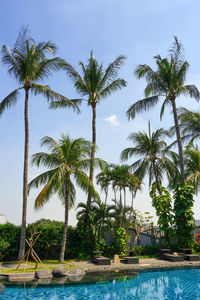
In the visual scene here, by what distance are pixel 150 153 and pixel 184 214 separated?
4.48 meters

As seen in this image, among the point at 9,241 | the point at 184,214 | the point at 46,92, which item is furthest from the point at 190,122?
the point at 9,241

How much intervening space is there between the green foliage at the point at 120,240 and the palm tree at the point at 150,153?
395 cm

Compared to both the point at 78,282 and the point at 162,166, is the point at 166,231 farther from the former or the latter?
the point at 78,282

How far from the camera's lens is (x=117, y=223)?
14.9m

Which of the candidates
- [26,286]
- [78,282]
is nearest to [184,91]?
[78,282]

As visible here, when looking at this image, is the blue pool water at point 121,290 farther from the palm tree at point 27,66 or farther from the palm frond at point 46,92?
the palm frond at point 46,92

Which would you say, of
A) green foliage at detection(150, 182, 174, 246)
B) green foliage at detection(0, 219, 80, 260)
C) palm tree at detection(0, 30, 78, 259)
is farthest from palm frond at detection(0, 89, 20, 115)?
green foliage at detection(150, 182, 174, 246)

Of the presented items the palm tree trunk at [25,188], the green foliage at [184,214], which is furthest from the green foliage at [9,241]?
the green foliage at [184,214]

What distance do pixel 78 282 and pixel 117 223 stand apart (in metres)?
6.64

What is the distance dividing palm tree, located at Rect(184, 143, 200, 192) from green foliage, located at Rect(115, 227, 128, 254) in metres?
5.97

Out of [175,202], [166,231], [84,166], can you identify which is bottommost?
[166,231]

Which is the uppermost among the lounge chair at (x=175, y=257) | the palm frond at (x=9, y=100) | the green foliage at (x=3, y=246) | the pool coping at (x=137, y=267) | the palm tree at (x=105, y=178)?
the palm frond at (x=9, y=100)

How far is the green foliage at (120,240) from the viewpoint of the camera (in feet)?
45.9

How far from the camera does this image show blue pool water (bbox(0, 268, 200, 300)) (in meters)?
7.11
